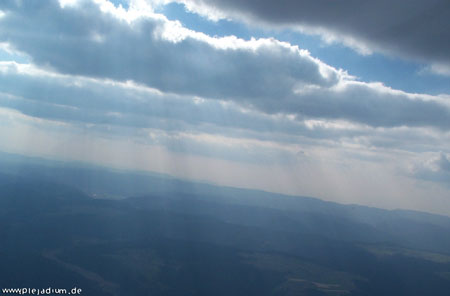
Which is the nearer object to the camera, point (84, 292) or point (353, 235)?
point (84, 292)

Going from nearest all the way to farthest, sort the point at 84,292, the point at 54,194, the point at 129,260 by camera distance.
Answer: the point at 84,292, the point at 129,260, the point at 54,194

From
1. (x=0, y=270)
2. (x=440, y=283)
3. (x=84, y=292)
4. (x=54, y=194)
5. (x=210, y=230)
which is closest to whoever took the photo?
(x=84, y=292)

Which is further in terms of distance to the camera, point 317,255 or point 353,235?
point 353,235

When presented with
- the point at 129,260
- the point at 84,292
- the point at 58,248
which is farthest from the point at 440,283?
the point at 58,248

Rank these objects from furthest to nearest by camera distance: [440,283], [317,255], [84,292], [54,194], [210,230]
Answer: [54,194], [210,230], [317,255], [440,283], [84,292]

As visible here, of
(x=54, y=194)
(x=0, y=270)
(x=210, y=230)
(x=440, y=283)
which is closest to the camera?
(x=0, y=270)

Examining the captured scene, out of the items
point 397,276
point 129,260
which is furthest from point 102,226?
point 397,276

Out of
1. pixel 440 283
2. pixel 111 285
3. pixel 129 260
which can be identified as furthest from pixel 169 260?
pixel 440 283

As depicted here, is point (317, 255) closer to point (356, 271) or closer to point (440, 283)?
point (356, 271)

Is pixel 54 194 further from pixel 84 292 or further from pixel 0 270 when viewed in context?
pixel 84 292
